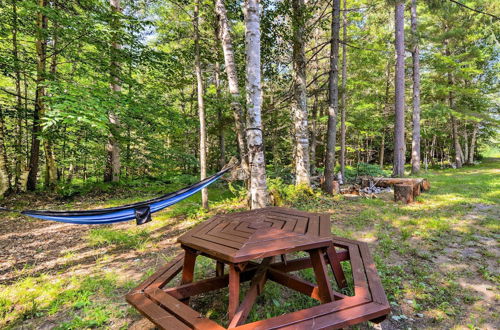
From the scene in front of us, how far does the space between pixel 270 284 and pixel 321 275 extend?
777 millimetres

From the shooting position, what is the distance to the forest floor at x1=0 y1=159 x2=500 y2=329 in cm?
175

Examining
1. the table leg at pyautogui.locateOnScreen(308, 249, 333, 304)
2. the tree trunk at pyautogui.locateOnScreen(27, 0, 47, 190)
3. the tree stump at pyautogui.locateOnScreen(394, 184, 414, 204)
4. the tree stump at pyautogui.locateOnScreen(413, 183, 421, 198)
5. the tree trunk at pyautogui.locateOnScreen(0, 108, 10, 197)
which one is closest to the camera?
the table leg at pyautogui.locateOnScreen(308, 249, 333, 304)

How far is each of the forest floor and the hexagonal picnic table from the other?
11.5 inches

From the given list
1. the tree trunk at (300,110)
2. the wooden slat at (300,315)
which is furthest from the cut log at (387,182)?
the wooden slat at (300,315)

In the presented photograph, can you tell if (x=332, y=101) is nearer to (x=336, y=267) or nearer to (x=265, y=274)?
(x=336, y=267)

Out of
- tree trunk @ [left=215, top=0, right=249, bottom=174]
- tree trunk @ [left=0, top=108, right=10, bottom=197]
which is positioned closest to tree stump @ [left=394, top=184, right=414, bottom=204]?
tree trunk @ [left=215, top=0, right=249, bottom=174]

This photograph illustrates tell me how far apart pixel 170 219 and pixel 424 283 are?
3.83 meters

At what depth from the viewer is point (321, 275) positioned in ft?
4.94

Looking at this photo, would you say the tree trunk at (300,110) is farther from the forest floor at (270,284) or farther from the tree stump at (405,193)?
the tree stump at (405,193)

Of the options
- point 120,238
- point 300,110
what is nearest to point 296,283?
point 120,238

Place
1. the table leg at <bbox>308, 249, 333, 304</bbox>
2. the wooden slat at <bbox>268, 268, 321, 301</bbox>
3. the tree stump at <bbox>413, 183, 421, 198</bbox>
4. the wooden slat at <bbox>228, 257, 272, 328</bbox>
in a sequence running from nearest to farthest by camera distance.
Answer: the wooden slat at <bbox>228, 257, 272, 328</bbox> < the table leg at <bbox>308, 249, 333, 304</bbox> < the wooden slat at <bbox>268, 268, 321, 301</bbox> < the tree stump at <bbox>413, 183, 421, 198</bbox>

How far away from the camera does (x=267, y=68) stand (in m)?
6.27

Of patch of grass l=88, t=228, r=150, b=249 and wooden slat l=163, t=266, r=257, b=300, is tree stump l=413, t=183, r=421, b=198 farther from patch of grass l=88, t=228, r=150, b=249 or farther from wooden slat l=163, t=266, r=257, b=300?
patch of grass l=88, t=228, r=150, b=249

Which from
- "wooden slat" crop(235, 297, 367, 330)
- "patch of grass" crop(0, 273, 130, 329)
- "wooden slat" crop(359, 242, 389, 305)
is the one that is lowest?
"patch of grass" crop(0, 273, 130, 329)
